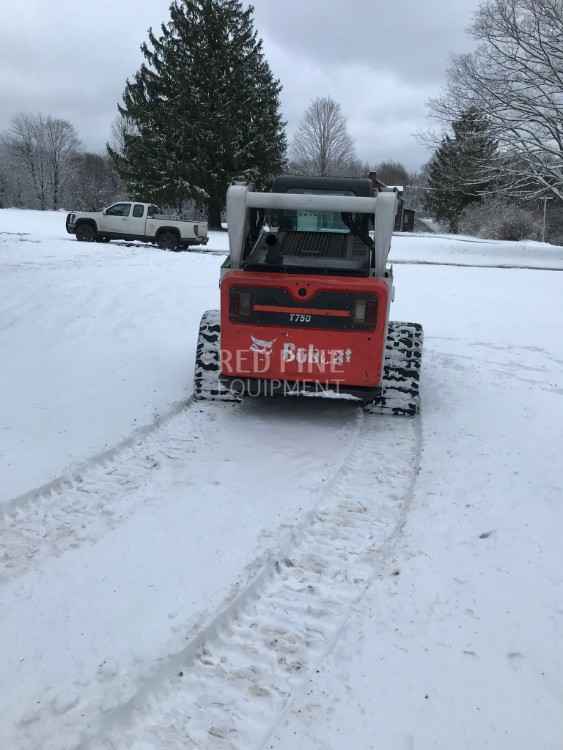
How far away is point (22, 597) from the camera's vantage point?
3.03m

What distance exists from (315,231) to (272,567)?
401 centimetres

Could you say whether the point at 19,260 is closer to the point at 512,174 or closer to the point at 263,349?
the point at 263,349

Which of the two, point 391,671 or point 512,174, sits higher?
point 512,174

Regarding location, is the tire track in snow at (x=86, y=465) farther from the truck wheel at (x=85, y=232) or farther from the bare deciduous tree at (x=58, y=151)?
the bare deciduous tree at (x=58, y=151)

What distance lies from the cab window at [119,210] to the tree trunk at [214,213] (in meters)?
14.0

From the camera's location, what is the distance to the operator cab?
20.0 feet

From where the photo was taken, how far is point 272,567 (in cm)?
338

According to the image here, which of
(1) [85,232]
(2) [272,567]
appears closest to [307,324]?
(2) [272,567]

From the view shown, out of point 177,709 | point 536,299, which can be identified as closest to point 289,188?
point 177,709

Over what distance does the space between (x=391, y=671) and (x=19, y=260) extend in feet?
45.4

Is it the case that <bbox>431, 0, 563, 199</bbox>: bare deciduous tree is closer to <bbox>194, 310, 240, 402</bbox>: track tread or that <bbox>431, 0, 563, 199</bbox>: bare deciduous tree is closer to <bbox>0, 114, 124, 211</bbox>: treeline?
<bbox>194, 310, 240, 402</bbox>: track tread

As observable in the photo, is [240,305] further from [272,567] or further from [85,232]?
[85,232]

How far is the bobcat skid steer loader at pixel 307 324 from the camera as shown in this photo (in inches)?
208

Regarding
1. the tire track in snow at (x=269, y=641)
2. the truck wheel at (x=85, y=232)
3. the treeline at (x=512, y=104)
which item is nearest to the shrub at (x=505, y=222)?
the treeline at (x=512, y=104)
